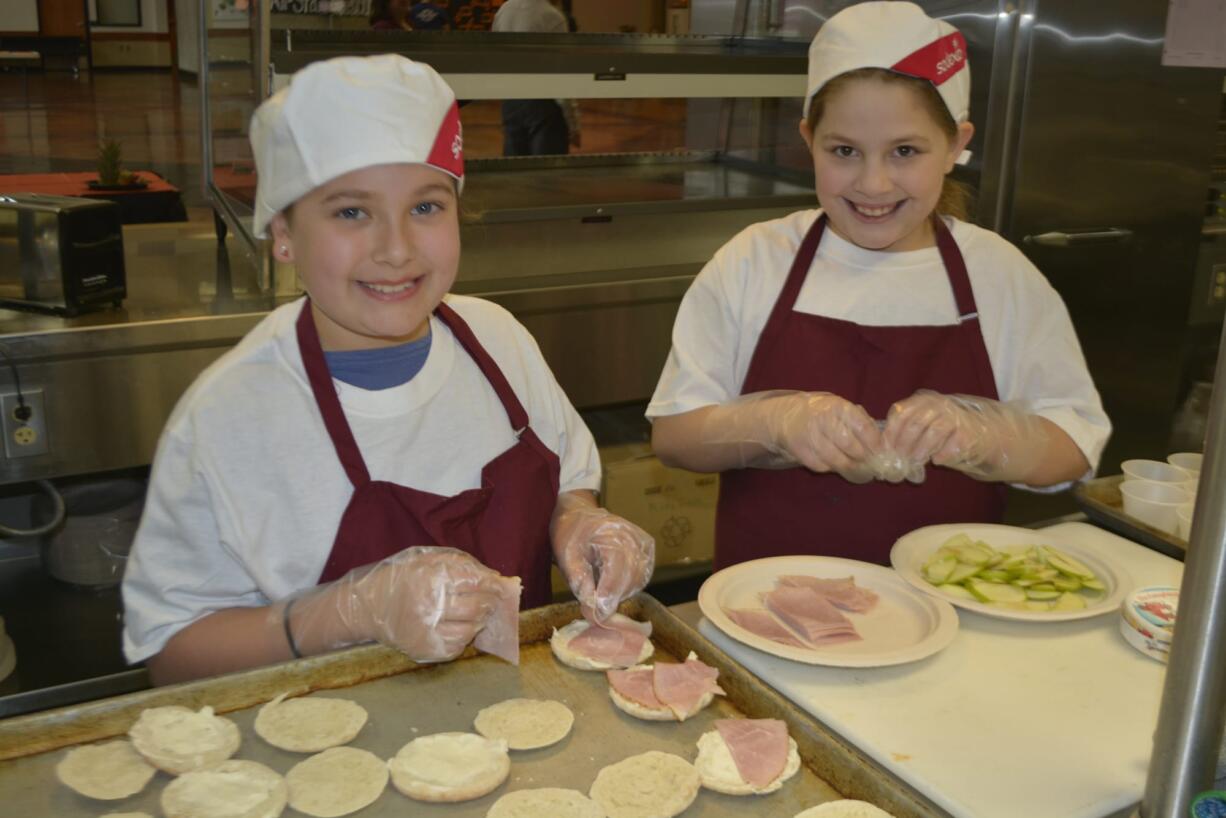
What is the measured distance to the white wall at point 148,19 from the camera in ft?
54.0

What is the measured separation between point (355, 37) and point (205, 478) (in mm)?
1640

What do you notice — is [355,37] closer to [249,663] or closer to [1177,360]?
[249,663]

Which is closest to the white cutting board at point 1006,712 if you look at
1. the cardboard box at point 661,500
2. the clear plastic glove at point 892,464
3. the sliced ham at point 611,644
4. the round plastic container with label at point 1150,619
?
the round plastic container with label at point 1150,619

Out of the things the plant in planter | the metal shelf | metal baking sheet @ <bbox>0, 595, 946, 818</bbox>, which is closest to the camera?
metal baking sheet @ <bbox>0, 595, 946, 818</bbox>

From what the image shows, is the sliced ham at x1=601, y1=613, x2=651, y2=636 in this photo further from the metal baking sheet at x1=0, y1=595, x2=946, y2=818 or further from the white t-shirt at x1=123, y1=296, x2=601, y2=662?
the white t-shirt at x1=123, y1=296, x2=601, y2=662

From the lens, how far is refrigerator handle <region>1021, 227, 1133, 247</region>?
12.7ft

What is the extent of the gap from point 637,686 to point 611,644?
0.09 m

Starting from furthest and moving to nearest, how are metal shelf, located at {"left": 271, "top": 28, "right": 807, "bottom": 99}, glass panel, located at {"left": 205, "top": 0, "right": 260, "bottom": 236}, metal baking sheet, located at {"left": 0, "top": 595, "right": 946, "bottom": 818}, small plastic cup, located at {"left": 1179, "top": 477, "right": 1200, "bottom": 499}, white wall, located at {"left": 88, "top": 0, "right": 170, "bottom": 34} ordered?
white wall, located at {"left": 88, "top": 0, "right": 170, "bottom": 34}, metal shelf, located at {"left": 271, "top": 28, "right": 807, "bottom": 99}, glass panel, located at {"left": 205, "top": 0, "right": 260, "bottom": 236}, small plastic cup, located at {"left": 1179, "top": 477, "right": 1200, "bottom": 499}, metal baking sheet, located at {"left": 0, "top": 595, "right": 946, "bottom": 818}

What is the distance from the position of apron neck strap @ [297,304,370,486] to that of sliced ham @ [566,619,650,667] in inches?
14.5

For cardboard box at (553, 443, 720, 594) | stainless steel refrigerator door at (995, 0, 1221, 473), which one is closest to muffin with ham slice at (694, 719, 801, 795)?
cardboard box at (553, 443, 720, 594)

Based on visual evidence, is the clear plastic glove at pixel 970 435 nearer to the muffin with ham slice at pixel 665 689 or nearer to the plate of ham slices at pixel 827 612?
the plate of ham slices at pixel 827 612

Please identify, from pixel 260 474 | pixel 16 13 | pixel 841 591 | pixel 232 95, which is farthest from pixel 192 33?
pixel 16 13

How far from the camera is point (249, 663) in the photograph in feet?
4.82

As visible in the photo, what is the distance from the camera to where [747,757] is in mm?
1252
